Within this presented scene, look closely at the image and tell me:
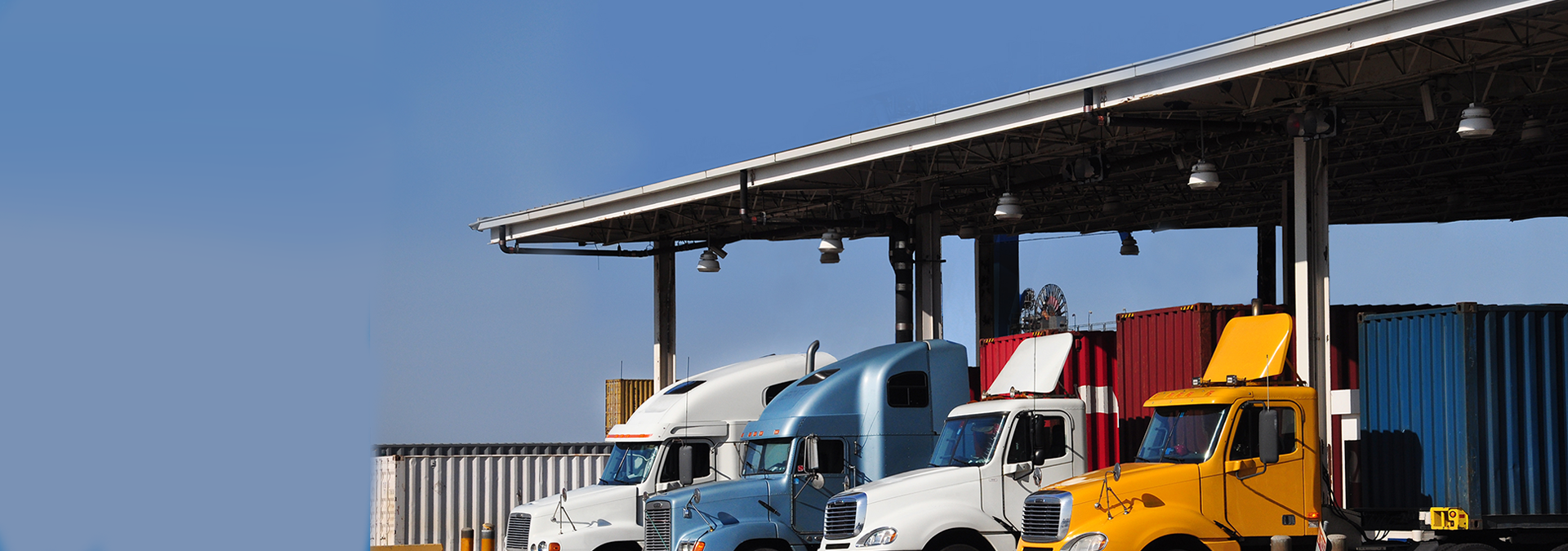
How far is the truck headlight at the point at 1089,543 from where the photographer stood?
14289 mm

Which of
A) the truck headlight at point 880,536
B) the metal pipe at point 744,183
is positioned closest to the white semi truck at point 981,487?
the truck headlight at point 880,536

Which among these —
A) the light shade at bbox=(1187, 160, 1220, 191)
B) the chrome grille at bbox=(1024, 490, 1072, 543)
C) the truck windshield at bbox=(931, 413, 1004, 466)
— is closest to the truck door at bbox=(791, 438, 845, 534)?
the truck windshield at bbox=(931, 413, 1004, 466)

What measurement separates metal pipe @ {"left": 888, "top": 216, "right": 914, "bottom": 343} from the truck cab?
12517 millimetres

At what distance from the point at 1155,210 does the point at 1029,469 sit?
2011 centimetres

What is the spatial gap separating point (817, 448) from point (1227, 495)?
602cm

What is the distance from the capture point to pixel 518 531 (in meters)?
20.3

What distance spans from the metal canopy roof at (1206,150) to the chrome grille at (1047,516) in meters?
5.48

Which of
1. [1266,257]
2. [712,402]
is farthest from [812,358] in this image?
[1266,257]

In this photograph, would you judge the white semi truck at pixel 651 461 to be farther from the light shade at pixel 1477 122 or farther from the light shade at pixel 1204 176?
the light shade at pixel 1477 122

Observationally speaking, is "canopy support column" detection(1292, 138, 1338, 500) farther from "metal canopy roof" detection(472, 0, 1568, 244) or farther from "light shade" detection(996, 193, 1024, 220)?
"light shade" detection(996, 193, 1024, 220)

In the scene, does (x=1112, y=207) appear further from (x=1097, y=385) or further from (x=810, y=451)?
(x=810, y=451)

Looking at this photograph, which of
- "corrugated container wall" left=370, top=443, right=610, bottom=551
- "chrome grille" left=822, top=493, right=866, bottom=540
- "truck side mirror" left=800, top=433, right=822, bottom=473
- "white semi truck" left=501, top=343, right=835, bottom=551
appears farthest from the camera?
"corrugated container wall" left=370, top=443, right=610, bottom=551

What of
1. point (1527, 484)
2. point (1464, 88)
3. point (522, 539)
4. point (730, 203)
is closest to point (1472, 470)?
point (1527, 484)

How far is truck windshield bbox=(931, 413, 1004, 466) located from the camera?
1689 centimetres
